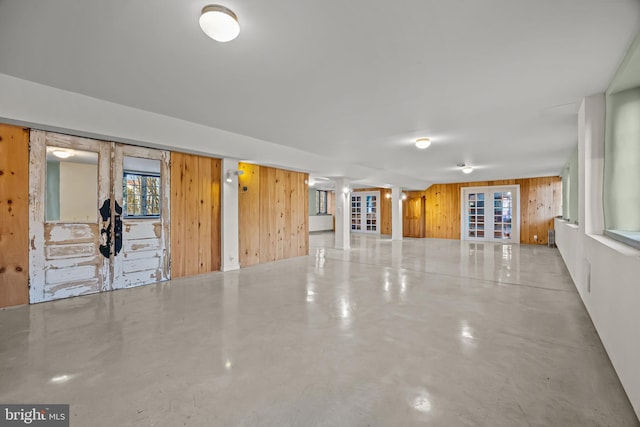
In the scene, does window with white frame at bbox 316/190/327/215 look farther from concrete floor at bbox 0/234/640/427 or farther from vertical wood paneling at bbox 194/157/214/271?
concrete floor at bbox 0/234/640/427

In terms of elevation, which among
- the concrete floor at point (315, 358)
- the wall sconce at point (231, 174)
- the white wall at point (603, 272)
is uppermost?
the wall sconce at point (231, 174)

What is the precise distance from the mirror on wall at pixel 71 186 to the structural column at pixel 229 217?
6.17 feet

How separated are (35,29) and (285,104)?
84.2 inches

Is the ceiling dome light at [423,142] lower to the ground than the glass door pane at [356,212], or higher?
higher

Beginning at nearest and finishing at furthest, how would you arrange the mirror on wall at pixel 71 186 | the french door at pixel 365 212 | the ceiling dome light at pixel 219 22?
the ceiling dome light at pixel 219 22
the mirror on wall at pixel 71 186
the french door at pixel 365 212

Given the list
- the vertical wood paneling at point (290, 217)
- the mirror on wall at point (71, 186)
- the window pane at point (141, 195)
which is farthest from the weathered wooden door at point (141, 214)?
the vertical wood paneling at point (290, 217)

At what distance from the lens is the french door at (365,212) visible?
13.3 m

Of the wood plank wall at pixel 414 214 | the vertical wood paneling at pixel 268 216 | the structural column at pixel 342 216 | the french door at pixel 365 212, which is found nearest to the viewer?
the vertical wood paneling at pixel 268 216

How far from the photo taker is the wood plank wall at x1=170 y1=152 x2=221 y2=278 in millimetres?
4715

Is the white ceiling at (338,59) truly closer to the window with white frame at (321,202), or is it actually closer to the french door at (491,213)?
the french door at (491,213)

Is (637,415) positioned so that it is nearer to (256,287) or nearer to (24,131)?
(256,287)

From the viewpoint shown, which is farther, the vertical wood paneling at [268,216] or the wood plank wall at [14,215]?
the vertical wood paneling at [268,216]

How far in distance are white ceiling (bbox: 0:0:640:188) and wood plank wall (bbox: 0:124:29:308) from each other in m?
0.87

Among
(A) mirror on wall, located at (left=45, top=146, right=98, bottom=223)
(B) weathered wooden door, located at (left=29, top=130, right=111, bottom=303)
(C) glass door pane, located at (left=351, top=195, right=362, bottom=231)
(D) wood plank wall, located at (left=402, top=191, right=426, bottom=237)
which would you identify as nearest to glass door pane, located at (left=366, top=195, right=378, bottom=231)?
(C) glass door pane, located at (left=351, top=195, right=362, bottom=231)
